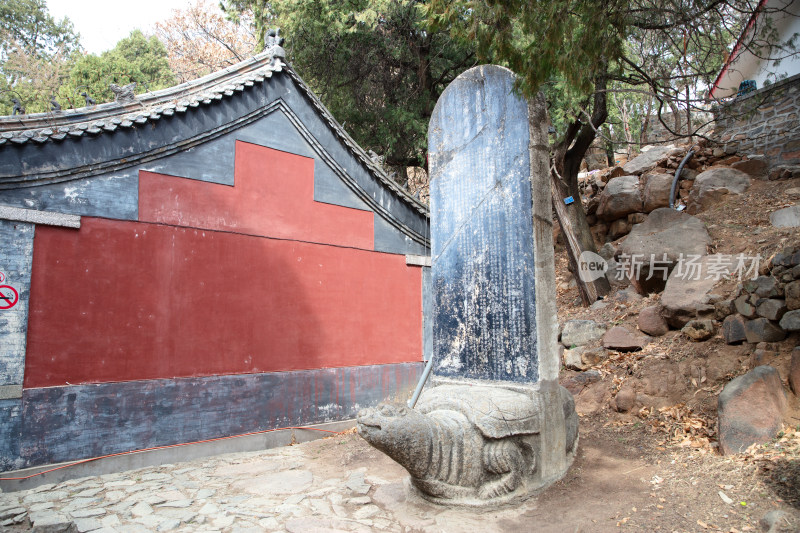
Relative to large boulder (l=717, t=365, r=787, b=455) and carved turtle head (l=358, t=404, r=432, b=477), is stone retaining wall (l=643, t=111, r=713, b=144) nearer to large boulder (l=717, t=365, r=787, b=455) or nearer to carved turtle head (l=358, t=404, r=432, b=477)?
large boulder (l=717, t=365, r=787, b=455)

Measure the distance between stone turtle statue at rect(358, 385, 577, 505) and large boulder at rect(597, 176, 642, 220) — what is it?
8120 millimetres

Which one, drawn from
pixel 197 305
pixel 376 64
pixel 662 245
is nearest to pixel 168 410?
pixel 197 305

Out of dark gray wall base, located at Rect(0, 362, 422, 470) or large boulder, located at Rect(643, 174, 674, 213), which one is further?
large boulder, located at Rect(643, 174, 674, 213)

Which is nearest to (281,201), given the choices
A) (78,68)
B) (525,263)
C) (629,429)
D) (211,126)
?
(211,126)

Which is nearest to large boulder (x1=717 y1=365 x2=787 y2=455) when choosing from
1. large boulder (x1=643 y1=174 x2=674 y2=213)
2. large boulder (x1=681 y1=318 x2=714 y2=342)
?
large boulder (x1=681 y1=318 x2=714 y2=342)

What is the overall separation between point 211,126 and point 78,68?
1427 cm

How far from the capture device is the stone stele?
12.7ft

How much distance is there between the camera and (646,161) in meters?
11.9

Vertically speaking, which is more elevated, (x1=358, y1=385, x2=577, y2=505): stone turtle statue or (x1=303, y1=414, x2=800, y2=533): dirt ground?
(x1=358, y1=385, x2=577, y2=505): stone turtle statue

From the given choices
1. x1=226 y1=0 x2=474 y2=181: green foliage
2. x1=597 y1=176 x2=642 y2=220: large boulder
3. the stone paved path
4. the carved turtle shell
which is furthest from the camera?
x1=597 y1=176 x2=642 y2=220: large boulder

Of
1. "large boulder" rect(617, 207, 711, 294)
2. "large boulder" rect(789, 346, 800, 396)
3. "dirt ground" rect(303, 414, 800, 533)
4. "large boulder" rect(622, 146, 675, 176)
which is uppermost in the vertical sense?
"large boulder" rect(622, 146, 675, 176)

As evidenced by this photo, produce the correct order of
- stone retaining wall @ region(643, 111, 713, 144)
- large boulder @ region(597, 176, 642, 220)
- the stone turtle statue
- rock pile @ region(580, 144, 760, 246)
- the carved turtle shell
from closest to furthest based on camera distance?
the stone turtle statue < the carved turtle shell < rock pile @ region(580, 144, 760, 246) < large boulder @ region(597, 176, 642, 220) < stone retaining wall @ region(643, 111, 713, 144)

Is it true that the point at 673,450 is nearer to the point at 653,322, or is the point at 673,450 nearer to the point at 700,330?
the point at 700,330

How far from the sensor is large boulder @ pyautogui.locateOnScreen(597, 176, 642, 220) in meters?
11.0
